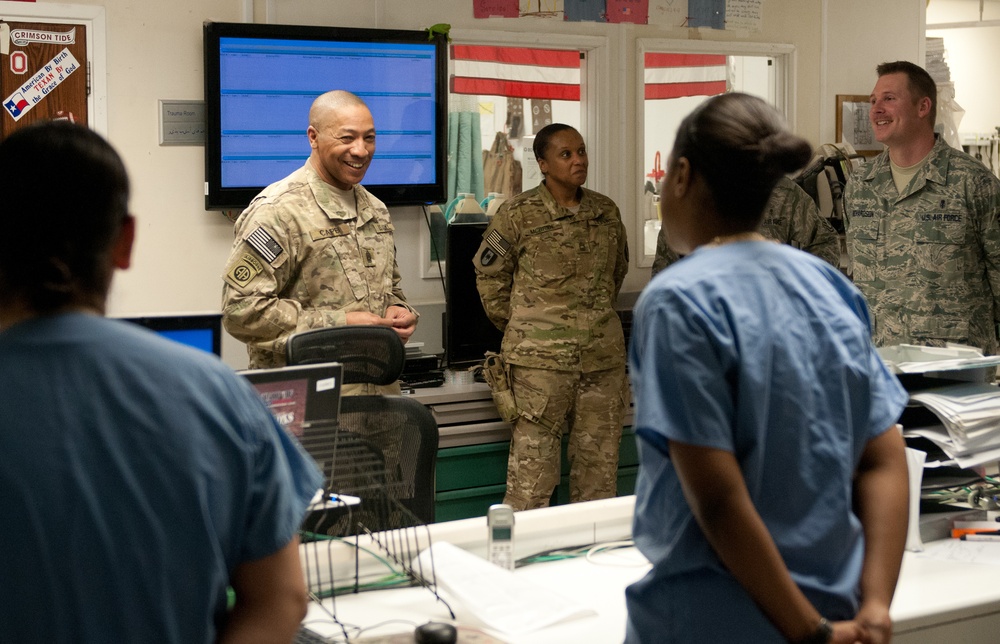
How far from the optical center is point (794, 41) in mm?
5293

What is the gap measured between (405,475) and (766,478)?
1335 mm

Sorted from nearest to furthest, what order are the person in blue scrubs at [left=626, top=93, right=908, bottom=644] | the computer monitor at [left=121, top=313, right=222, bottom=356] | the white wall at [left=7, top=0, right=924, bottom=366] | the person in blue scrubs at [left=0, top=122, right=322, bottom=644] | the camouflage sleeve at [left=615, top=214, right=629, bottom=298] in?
1. the person in blue scrubs at [left=0, top=122, right=322, bottom=644]
2. the person in blue scrubs at [left=626, top=93, right=908, bottom=644]
3. the computer monitor at [left=121, top=313, right=222, bottom=356]
4. the white wall at [left=7, top=0, right=924, bottom=366]
5. the camouflage sleeve at [left=615, top=214, right=629, bottom=298]

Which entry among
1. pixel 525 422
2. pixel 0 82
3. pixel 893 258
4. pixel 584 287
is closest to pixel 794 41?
pixel 893 258

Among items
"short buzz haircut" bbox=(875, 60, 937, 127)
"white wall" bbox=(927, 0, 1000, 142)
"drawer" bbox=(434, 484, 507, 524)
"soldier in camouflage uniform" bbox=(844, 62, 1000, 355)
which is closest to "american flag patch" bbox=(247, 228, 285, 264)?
"drawer" bbox=(434, 484, 507, 524)

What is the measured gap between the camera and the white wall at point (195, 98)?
12.6 ft

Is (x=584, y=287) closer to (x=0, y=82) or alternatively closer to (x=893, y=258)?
(x=893, y=258)

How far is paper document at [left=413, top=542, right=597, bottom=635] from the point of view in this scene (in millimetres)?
1701

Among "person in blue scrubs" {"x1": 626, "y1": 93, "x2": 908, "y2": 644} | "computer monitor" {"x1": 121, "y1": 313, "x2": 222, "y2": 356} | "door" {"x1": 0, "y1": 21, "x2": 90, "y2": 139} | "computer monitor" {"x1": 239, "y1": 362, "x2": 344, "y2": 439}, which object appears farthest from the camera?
"door" {"x1": 0, "y1": 21, "x2": 90, "y2": 139}

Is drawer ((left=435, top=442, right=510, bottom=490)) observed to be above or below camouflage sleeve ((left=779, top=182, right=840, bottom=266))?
below

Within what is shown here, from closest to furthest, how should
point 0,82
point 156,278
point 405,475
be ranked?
point 405,475 → point 0,82 → point 156,278

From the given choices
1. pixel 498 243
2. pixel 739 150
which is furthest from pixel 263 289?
pixel 739 150

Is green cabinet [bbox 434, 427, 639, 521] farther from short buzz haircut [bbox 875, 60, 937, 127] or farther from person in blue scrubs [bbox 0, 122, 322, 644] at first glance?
person in blue scrubs [bbox 0, 122, 322, 644]

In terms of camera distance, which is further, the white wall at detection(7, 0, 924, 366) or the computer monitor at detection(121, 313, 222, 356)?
the white wall at detection(7, 0, 924, 366)

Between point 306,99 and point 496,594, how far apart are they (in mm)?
2758
